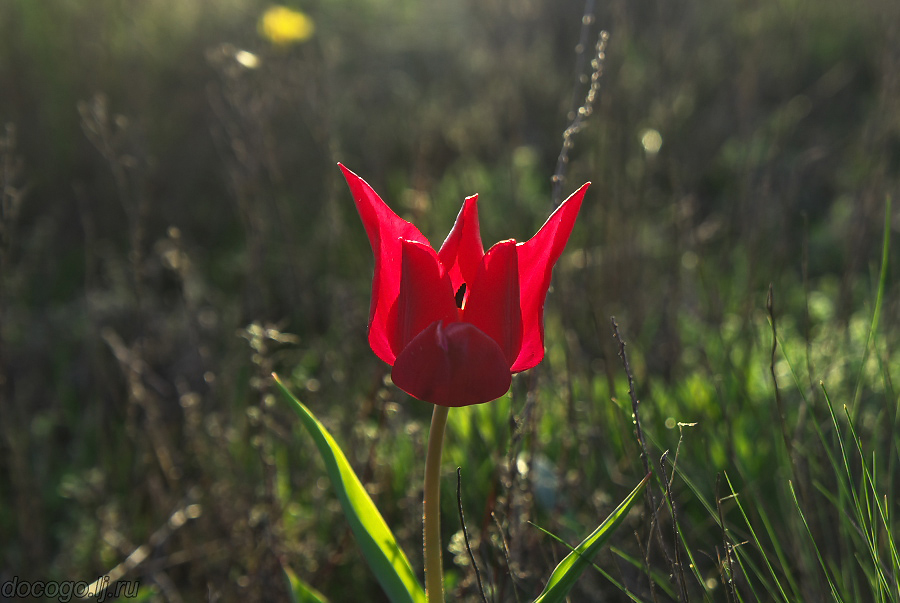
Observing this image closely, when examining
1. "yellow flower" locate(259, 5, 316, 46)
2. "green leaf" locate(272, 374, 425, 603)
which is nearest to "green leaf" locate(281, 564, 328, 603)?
"green leaf" locate(272, 374, 425, 603)

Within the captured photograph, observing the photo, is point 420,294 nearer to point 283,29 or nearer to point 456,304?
point 456,304

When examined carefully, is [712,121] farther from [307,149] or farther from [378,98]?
[307,149]

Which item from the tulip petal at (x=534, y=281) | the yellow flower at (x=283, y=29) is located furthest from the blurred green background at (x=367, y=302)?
the tulip petal at (x=534, y=281)

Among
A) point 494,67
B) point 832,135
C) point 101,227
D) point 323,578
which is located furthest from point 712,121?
point 323,578

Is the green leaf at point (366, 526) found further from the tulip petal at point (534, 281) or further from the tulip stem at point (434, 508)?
the tulip petal at point (534, 281)

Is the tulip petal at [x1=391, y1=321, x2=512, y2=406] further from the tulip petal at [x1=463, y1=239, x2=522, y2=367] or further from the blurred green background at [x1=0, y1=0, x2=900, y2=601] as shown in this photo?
the blurred green background at [x1=0, y1=0, x2=900, y2=601]

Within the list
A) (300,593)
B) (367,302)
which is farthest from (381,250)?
(367,302)
